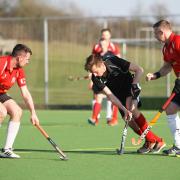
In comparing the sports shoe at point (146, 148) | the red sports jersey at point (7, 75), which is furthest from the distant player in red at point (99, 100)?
the red sports jersey at point (7, 75)

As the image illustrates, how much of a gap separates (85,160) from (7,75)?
134cm

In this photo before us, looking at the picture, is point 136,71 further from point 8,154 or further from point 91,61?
point 8,154

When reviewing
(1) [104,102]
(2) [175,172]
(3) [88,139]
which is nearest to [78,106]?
(1) [104,102]

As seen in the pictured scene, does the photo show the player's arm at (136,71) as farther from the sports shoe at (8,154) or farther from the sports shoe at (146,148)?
the sports shoe at (8,154)

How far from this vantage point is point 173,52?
843 centimetres

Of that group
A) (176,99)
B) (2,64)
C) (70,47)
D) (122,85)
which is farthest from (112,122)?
(70,47)

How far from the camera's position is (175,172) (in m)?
7.26

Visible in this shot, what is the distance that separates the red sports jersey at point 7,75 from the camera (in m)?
8.48

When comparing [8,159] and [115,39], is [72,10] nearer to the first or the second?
[115,39]

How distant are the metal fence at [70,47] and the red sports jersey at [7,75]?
9974 millimetres

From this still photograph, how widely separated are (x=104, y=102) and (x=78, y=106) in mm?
2026

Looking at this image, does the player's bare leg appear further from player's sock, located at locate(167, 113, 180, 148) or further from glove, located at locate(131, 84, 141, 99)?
player's sock, located at locate(167, 113, 180, 148)

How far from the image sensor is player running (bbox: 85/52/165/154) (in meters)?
8.52

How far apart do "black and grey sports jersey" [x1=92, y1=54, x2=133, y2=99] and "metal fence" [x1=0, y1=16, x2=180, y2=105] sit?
32.0ft
